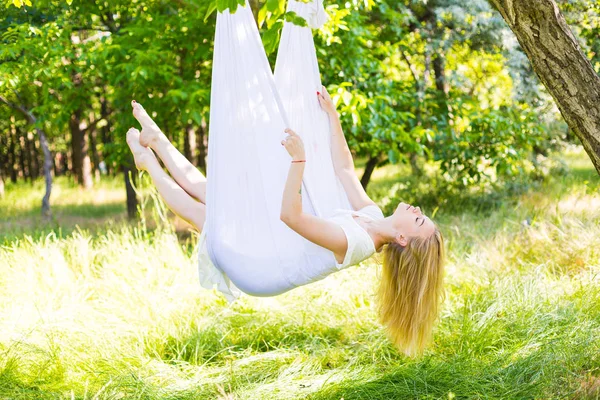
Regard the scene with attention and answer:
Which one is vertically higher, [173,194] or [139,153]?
[139,153]

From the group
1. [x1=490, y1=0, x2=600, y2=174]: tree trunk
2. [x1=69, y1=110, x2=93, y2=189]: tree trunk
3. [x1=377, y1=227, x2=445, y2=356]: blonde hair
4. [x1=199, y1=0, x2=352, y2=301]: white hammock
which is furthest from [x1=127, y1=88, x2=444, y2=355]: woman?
[x1=69, y1=110, x2=93, y2=189]: tree trunk

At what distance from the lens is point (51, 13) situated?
4969 mm

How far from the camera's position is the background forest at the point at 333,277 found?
2547 millimetres

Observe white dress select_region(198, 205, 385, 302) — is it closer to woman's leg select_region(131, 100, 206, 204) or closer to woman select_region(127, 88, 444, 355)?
woman select_region(127, 88, 444, 355)

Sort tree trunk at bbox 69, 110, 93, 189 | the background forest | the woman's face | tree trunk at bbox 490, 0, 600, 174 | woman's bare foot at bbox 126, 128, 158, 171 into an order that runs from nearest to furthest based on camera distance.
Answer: tree trunk at bbox 490, 0, 600, 174
the woman's face
woman's bare foot at bbox 126, 128, 158, 171
the background forest
tree trunk at bbox 69, 110, 93, 189

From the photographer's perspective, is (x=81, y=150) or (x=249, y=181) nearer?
(x=249, y=181)

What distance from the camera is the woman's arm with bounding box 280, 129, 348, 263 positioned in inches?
75.2

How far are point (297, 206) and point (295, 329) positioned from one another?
144 cm

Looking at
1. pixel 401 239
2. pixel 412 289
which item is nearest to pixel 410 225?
pixel 401 239

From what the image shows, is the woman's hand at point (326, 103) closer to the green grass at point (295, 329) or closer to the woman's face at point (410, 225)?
the woman's face at point (410, 225)

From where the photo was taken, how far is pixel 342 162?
8.32ft

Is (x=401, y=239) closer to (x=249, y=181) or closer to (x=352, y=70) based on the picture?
(x=249, y=181)

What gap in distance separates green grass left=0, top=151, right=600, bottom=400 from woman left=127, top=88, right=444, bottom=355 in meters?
0.27

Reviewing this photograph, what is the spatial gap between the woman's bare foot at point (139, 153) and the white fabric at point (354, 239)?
0.74 meters
